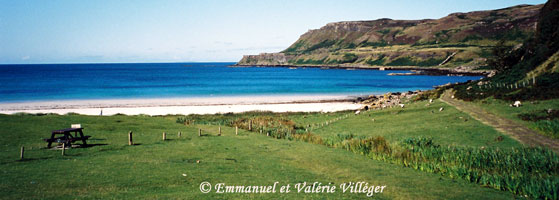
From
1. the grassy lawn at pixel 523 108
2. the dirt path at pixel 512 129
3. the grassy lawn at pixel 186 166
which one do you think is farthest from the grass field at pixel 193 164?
the grassy lawn at pixel 523 108

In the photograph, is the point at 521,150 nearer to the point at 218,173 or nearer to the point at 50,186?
the point at 218,173

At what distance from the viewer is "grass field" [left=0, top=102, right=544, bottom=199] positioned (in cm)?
1555

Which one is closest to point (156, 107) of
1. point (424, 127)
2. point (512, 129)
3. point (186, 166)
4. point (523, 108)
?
point (424, 127)

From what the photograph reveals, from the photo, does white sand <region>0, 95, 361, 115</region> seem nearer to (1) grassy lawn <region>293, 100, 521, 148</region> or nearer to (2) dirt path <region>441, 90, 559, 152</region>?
(1) grassy lawn <region>293, 100, 521, 148</region>

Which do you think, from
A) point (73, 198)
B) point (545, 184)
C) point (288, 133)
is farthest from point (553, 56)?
point (73, 198)

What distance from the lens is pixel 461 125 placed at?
104ft

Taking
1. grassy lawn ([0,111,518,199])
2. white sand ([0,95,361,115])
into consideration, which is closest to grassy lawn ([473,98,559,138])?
grassy lawn ([0,111,518,199])

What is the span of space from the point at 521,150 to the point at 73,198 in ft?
78.1

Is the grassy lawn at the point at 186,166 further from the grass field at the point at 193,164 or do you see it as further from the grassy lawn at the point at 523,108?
the grassy lawn at the point at 523,108

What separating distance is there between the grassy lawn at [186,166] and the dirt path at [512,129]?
1.22m

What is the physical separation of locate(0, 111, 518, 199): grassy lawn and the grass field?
1.7 inches

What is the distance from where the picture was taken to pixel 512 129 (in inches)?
1111

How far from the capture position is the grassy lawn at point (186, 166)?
15.5m

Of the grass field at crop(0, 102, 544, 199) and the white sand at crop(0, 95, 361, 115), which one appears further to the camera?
the white sand at crop(0, 95, 361, 115)
